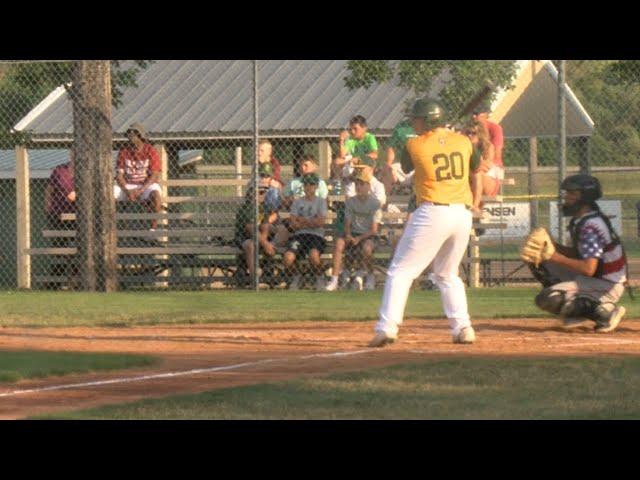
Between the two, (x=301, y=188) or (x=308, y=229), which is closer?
(x=308, y=229)

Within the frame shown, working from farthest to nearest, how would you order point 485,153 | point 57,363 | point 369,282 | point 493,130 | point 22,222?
point 22,222
point 369,282
point 493,130
point 485,153
point 57,363

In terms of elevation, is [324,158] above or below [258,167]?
above

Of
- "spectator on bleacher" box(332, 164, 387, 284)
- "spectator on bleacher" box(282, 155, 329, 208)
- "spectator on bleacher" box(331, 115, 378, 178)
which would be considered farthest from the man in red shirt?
"spectator on bleacher" box(282, 155, 329, 208)

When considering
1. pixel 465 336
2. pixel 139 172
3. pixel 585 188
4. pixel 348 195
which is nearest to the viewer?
pixel 465 336

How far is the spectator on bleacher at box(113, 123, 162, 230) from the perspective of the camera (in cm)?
2156

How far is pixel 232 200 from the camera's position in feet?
71.3

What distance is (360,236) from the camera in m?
20.3

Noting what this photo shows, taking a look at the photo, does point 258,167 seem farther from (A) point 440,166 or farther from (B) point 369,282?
(A) point 440,166

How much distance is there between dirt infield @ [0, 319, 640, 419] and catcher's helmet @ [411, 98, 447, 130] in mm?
1915

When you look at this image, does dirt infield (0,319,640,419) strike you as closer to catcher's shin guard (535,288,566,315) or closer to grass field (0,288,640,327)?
catcher's shin guard (535,288,566,315)

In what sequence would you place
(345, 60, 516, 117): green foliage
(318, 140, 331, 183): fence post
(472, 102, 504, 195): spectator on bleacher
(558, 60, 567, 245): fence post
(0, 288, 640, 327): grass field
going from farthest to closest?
(318, 140, 331, 183): fence post, (345, 60, 516, 117): green foliage, (472, 102, 504, 195): spectator on bleacher, (558, 60, 567, 245): fence post, (0, 288, 640, 327): grass field

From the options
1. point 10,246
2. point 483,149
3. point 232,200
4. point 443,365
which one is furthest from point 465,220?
point 10,246

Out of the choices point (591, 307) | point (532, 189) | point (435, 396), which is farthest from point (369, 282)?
point (435, 396)

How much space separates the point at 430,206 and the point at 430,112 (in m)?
0.79
